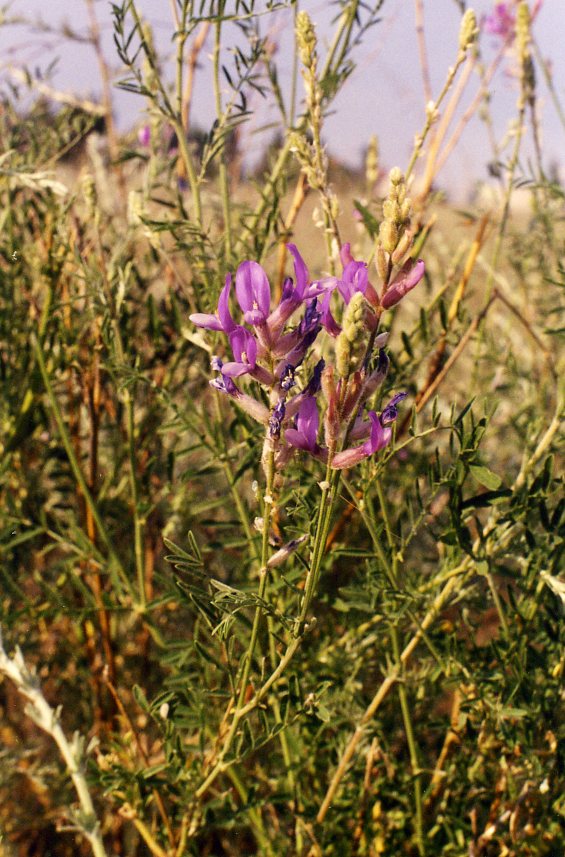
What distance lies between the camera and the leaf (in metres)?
0.72

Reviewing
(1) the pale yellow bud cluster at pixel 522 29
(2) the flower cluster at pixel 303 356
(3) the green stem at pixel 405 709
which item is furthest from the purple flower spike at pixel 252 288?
(1) the pale yellow bud cluster at pixel 522 29

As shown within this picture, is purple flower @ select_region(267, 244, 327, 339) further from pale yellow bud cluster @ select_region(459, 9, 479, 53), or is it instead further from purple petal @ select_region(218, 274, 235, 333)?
pale yellow bud cluster @ select_region(459, 9, 479, 53)

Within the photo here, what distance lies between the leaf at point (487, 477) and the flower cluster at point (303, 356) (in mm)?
141

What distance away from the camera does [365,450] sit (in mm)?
578

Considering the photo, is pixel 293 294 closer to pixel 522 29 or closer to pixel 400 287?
pixel 400 287

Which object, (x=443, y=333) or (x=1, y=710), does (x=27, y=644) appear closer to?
(x=1, y=710)

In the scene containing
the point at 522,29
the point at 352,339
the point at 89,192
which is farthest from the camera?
the point at 522,29

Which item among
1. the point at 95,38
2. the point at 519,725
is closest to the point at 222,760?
the point at 519,725

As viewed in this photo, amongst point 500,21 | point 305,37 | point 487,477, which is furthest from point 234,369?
point 500,21

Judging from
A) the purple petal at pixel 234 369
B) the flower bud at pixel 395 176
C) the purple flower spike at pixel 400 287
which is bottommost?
the purple petal at pixel 234 369

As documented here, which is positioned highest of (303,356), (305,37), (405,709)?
(305,37)

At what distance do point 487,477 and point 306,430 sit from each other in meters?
0.21

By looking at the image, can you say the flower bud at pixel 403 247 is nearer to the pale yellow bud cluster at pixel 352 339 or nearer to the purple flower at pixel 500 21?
the pale yellow bud cluster at pixel 352 339

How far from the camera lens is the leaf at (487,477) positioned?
72 cm
